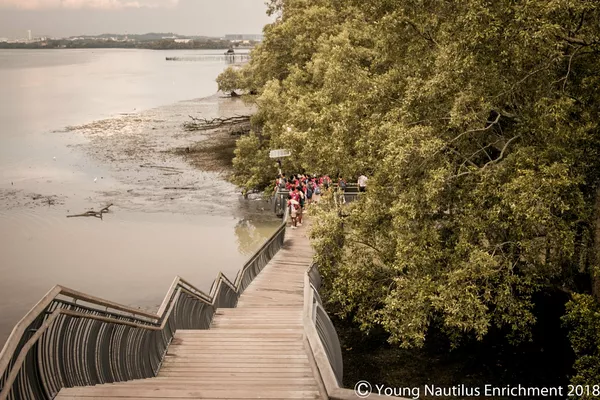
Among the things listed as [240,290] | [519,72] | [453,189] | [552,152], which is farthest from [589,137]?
[240,290]

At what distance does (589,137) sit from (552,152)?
0.70 metres

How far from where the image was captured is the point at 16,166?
4356 centimetres

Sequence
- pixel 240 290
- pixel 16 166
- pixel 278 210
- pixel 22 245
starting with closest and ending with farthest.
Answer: pixel 240 290
pixel 22 245
pixel 278 210
pixel 16 166

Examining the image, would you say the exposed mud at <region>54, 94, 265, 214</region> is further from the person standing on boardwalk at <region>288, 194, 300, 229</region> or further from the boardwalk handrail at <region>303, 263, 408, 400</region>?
the boardwalk handrail at <region>303, 263, 408, 400</region>

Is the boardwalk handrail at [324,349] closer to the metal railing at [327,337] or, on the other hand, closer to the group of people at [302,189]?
the metal railing at [327,337]

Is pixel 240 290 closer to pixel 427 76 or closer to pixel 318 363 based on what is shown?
pixel 427 76

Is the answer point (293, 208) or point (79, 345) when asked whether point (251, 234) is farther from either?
point (79, 345)

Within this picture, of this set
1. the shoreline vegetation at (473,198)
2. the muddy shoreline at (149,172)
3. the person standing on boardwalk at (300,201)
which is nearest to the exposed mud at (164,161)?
the muddy shoreline at (149,172)

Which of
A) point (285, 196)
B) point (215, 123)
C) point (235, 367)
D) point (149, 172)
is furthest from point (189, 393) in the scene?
point (215, 123)

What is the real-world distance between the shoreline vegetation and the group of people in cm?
500

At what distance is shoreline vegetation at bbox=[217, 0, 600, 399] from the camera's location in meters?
10.6

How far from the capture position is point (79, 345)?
6.51 metres

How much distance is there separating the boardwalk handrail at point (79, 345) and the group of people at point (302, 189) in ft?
38.5

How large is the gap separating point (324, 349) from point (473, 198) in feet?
20.1
